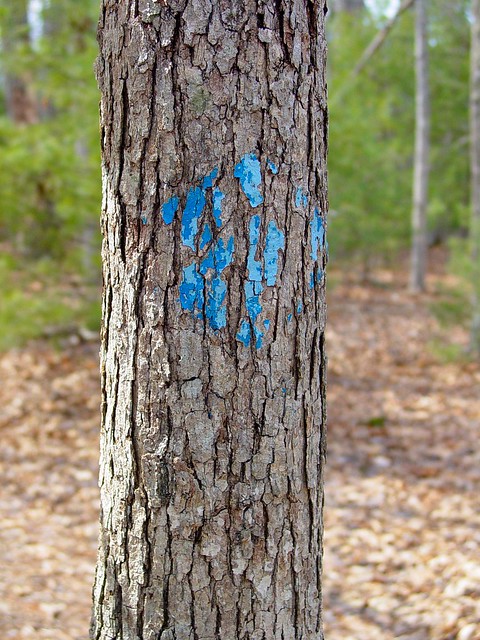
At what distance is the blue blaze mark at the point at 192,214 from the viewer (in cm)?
157

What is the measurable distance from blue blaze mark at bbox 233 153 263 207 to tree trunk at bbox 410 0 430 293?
35.9ft

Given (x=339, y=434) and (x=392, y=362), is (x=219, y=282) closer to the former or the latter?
(x=339, y=434)

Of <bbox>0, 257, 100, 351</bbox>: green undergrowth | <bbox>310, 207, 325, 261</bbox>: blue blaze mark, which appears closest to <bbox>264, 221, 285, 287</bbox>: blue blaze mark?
<bbox>310, 207, 325, 261</bbox>: blue blaze mark

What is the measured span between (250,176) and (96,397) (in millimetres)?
5295

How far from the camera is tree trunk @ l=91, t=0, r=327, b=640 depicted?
1.56 m

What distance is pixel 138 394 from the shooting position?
5.50 ft

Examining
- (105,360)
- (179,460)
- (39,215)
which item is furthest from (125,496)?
(39,215)

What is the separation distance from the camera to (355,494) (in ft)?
15.7

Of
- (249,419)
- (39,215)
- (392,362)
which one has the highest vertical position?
(39,215)

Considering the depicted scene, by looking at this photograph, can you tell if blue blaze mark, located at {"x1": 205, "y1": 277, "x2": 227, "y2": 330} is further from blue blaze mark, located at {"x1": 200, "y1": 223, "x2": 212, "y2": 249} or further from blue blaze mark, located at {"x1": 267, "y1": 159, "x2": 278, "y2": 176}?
blue blaze mark, located at {"x1": 267, "y1": 159, "x2": 278, "y2": 176}

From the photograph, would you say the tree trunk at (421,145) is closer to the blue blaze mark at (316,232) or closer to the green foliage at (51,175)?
the green foliage at (51,175)

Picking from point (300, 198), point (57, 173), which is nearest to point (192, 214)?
point (300, 198)

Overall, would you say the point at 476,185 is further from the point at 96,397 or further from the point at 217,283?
the point at 217,283

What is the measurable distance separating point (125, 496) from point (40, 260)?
16.8 ft
